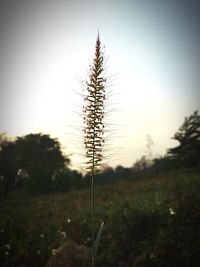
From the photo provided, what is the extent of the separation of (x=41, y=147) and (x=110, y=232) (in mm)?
42786

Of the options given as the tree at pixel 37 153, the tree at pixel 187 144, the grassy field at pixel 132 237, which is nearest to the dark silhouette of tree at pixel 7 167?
the tree at pixel 37 153

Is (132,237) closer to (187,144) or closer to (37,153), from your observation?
(187,144)

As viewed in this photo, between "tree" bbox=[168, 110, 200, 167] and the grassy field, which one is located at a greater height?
"tree" bbox=[168, 110, 200, 167]

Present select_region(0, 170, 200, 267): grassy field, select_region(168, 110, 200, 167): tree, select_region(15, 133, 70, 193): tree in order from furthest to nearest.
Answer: select_region(15, 133, 70, 193): tree < select_region(168, 110, 200, 167): tree < select_region(0, 170, 200, 267): grassy field

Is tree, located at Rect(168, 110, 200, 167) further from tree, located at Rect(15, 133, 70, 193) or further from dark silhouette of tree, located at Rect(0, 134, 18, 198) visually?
dark silhouette of tree, located at Rect(0, 134, 18, 198)

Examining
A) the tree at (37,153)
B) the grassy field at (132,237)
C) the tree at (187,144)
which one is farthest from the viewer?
the tree at (37,153)

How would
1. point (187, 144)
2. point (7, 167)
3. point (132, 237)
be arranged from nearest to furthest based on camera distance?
point (132, 237) < point (187, 144) < point (7, 167)

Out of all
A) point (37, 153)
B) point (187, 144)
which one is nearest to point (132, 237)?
point (187, 144)

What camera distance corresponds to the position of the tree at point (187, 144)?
26.6 m

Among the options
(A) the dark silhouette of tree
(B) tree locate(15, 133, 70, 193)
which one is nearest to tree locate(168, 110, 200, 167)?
(B) tree locate(15, 133, 70, 193)

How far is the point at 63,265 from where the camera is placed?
227 inches

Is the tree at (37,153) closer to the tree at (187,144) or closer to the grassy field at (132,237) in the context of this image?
the tree at (187,144)

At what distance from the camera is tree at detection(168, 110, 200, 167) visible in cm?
2664

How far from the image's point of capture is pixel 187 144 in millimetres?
29344
